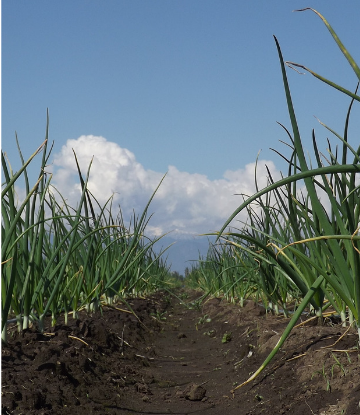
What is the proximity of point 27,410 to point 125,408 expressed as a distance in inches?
26.3

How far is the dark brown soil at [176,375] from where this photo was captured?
1.97 metres

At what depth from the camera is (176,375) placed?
10.9 ft

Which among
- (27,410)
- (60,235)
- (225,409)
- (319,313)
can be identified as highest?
(60,235)

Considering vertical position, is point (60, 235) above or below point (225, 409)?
above

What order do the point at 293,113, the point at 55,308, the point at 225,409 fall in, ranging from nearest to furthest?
the point at 293,113, the point at 225,409, the point at 55,308

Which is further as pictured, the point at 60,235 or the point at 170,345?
the point at 170,345

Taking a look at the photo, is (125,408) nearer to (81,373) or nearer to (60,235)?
(81,373)

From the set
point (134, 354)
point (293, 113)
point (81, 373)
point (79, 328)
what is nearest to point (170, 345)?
point (134, 354)

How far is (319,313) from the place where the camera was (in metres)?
2.70

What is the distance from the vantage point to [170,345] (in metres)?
4.82

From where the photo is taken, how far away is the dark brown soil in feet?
6.48

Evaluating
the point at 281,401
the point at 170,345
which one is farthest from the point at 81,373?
the point at 170,345

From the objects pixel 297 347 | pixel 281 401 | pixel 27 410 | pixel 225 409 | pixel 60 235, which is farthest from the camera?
pixel 60 235

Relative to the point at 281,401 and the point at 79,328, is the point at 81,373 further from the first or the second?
the point at 281,401
